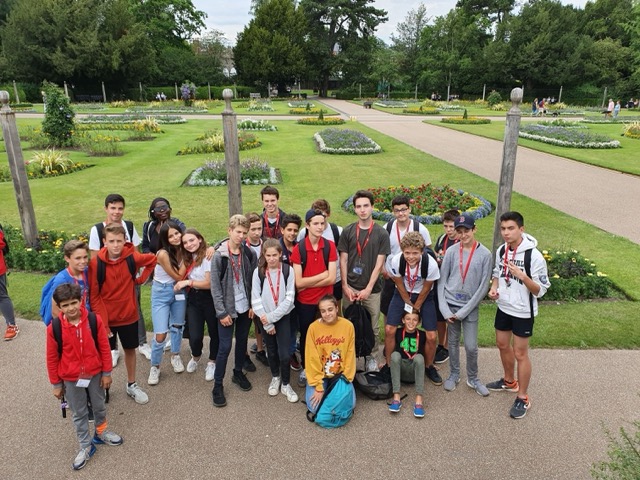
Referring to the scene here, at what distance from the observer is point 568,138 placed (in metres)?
21.6

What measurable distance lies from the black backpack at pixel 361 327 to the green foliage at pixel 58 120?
1900 cm

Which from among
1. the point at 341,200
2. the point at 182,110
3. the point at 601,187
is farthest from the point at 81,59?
the point at 601,187

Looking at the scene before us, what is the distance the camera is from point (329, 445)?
3754 mm

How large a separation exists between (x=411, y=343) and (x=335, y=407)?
1000 millimetres

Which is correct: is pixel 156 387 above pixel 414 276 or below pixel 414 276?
below

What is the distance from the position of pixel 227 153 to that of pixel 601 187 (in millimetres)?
12067

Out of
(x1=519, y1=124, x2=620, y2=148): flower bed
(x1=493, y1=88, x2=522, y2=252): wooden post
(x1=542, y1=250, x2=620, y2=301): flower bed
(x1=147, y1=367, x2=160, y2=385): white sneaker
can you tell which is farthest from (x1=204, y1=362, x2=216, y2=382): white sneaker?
(x1=519, y1=124, x2=620, y2=148): flower bed

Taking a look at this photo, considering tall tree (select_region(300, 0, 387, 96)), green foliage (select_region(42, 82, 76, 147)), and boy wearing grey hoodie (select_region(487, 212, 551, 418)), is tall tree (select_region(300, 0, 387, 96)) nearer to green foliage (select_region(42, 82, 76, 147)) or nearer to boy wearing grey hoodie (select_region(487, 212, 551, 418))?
green foliage (select_region(42, 82, 76, 147))

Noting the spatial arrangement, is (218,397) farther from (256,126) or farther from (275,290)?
(256,126)

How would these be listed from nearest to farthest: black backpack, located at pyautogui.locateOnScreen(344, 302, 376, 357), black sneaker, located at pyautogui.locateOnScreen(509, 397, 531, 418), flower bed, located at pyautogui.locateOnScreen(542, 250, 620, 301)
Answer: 1. black sneaker, located at pyautogui.locateOnScreen(509, 397, 531, 418)
2. black backpack, located at pyautogui.locateOnScreen(344, 302, 376, 357)
3. flower bed, located at pyautogui.locateOnScreen(542, 250, 620, 301)

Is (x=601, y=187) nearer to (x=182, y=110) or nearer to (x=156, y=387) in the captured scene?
(x=156, y=387)

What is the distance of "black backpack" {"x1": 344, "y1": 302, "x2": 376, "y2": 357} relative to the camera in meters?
4.55

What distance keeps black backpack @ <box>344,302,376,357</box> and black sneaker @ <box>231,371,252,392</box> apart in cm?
115

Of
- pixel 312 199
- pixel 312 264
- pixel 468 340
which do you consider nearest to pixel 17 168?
pixel 312 264
